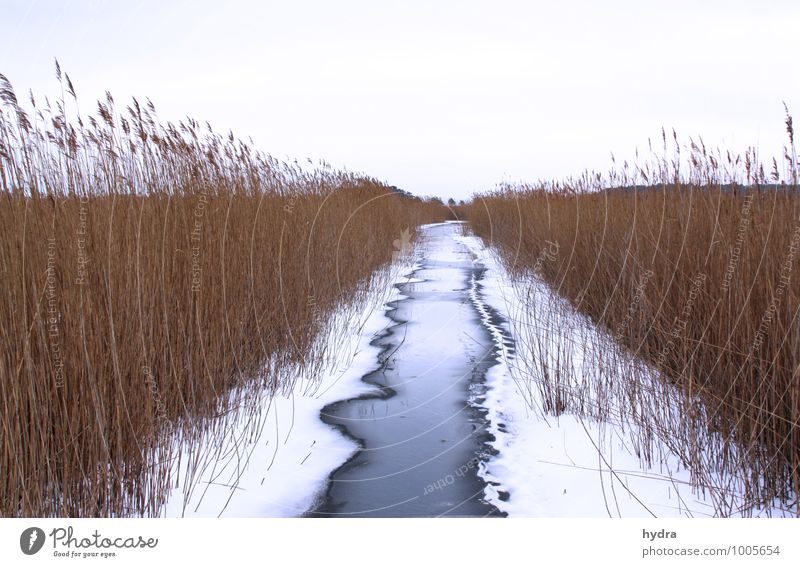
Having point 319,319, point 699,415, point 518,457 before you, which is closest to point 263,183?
point 319,319

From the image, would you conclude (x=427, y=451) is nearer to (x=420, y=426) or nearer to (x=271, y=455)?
(x=420, y=426)

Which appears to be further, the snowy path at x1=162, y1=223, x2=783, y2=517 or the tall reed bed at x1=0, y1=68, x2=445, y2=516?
the snowy path at x1=162, y1=223, x2=783, y2=517

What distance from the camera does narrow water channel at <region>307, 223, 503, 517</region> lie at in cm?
229

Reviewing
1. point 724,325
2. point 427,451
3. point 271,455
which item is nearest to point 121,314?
point 271,455

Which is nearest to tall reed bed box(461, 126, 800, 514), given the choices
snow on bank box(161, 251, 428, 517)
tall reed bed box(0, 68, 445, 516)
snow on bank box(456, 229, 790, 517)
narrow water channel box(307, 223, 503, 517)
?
snow on bank box(456, 229, 790, 517)

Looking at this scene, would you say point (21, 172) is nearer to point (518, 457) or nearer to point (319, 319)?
point (518, 457)

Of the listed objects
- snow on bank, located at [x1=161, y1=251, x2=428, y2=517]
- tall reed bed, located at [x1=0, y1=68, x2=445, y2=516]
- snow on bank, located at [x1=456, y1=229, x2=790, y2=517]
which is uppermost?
tall reed bed, located at [x1=0, y1=68, x2=445, y2=516]

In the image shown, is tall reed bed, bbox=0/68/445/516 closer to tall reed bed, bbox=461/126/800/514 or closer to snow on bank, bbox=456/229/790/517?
snow on bank, bbox=456/229/790/517

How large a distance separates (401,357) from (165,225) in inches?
90.0

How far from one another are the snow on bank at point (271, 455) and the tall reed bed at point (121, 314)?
4.9 inches

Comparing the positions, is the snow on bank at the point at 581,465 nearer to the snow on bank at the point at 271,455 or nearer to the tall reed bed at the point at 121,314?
the snow on bank at the point at 271,455

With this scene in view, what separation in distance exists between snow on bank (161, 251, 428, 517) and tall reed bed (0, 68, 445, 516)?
12 cm

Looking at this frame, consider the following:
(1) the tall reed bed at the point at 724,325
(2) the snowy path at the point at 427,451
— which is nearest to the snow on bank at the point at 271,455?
(2) the snowy path at the point at 427,451

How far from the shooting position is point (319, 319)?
14.3 ft
